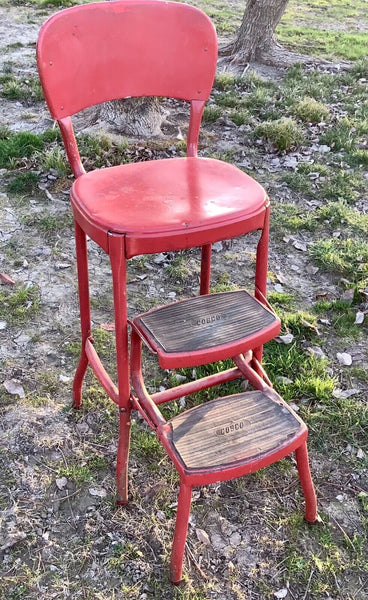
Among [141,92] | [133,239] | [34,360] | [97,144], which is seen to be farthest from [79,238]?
[97,144]

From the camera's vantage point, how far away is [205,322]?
6.90ft

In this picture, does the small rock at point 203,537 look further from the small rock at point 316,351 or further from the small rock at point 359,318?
the small rock at point 359,318

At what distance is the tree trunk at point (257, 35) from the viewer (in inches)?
284

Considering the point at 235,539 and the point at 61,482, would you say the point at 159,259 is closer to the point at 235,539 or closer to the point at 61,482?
the point at 61,482

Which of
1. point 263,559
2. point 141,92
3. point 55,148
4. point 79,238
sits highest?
point 141,92

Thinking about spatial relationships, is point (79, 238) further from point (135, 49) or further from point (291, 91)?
point (291, 91)

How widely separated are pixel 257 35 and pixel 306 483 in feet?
21.8

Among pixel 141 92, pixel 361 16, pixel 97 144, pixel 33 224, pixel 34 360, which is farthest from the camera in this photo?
pixel 361 16

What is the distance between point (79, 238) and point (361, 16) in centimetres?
1130

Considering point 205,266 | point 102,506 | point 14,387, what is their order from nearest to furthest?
point 102,506 < point 205,266 < point 14,387

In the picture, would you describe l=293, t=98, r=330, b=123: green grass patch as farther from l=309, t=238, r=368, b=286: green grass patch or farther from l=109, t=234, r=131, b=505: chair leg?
l=109, t=234, r=131, b=505: chair leg

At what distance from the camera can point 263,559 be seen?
215 centimetres

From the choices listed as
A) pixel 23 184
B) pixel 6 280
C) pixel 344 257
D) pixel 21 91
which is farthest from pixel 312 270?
pixel 21 91

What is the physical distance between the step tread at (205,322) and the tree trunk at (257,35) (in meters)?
5.98
